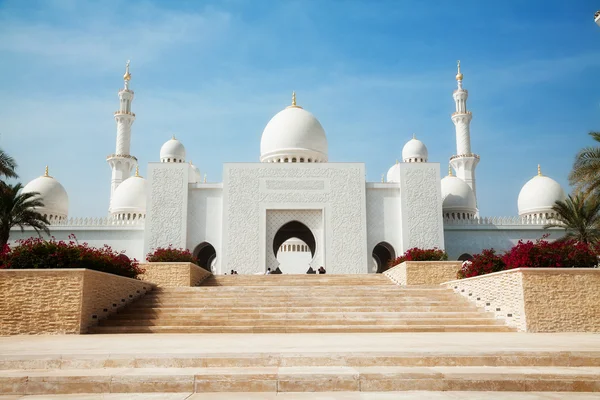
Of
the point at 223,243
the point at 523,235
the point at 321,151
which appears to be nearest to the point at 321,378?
the point at 223,243

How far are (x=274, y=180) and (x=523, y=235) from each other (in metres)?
10.3

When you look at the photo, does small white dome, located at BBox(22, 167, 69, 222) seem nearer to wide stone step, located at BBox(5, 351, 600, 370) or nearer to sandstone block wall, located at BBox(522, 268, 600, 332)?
sandstone block wall, located at BBox(522, 268, 600, 332)

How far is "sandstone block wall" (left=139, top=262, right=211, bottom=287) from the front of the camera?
13289 mm

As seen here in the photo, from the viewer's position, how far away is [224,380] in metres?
3.77

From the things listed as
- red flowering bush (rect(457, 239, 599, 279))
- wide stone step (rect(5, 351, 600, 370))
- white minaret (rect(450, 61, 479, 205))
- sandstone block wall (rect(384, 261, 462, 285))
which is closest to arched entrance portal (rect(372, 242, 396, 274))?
white minaret (rect(450, 61, 479, 205))

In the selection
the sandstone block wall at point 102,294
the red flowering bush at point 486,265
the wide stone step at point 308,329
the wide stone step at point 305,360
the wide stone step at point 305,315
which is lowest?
the wide stone step at point 305,360

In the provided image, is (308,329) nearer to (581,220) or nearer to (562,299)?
(562,299)

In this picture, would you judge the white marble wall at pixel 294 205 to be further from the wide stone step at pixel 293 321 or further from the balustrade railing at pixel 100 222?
the wide stone step at pixel 293 321

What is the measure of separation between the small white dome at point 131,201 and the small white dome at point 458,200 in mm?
12871

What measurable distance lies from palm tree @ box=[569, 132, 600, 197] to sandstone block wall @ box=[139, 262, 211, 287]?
9272 millimetres

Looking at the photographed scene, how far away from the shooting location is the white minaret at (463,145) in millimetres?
26391

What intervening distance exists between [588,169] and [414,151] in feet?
54.1

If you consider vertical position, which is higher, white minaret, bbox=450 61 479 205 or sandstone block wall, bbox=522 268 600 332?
white minaret, bbox=450 61 479 205

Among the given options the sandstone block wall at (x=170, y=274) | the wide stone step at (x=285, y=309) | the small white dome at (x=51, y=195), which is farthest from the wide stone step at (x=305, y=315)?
the small white dome at (x=51, y=195)
